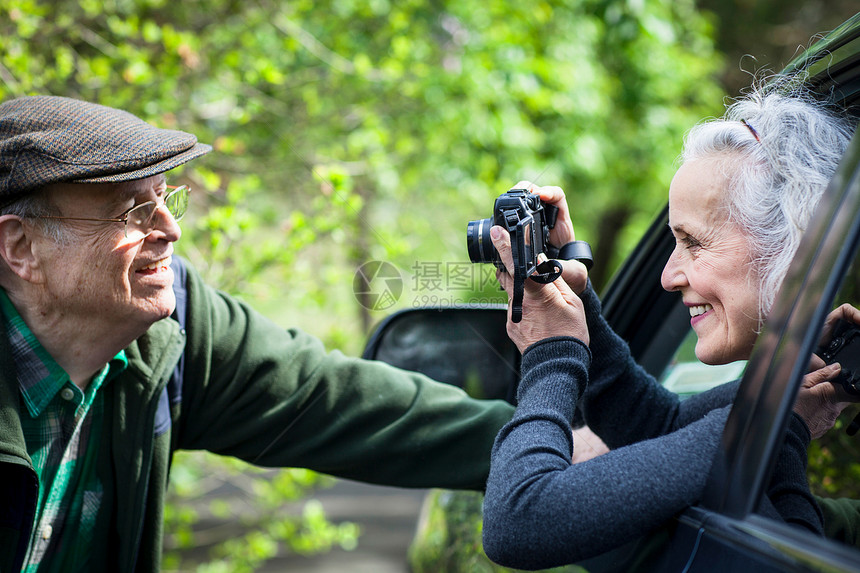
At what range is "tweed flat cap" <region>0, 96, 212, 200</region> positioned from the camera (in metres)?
1.74

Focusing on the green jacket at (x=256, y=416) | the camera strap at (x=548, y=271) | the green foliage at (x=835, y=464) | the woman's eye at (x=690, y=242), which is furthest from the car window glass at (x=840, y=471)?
the green jacket at (x=256, y=416)

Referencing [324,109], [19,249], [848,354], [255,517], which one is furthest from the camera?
[324,109]

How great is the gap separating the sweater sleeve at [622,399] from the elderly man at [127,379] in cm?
33

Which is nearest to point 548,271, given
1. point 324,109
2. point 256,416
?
point 256,416

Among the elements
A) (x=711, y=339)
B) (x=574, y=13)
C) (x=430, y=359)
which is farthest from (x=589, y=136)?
(x=711, y=339)

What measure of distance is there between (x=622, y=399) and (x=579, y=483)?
0.55m

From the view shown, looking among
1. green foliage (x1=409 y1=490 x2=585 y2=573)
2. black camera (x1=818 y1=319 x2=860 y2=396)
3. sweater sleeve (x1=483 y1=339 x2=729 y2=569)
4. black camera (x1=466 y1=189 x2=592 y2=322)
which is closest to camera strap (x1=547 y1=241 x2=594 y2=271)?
black camera (x1=466 y1=189 x2=592 y2=322)

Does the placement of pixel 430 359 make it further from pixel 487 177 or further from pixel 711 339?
pixel 487 177

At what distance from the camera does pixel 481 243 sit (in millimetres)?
1527

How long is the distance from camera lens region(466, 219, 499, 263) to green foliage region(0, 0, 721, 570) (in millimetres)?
1422

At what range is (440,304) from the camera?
1901 mm

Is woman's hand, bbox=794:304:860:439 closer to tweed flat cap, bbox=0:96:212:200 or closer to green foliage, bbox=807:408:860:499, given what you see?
green foliage, bbox=807:408:860:499

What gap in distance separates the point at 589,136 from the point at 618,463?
156 inches

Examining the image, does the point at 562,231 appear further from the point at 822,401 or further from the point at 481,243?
the point at 822,401
